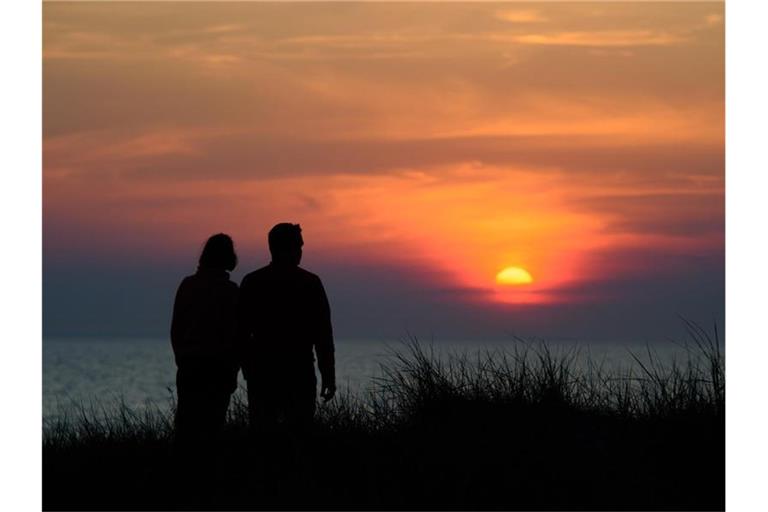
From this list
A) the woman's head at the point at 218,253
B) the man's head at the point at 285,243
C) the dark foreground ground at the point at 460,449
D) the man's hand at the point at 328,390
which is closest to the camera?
the dark foreground ground at the point at 460,449

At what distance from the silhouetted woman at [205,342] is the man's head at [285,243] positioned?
0.39 metres

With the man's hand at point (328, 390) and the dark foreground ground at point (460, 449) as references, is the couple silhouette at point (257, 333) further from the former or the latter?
the dark foreground ground at point (460, 449)

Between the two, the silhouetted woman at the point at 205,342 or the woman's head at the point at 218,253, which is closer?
the silhouetted woman at the point at 205,342

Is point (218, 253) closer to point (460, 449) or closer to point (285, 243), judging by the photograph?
point (285, 243)

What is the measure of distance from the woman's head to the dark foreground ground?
1.39m

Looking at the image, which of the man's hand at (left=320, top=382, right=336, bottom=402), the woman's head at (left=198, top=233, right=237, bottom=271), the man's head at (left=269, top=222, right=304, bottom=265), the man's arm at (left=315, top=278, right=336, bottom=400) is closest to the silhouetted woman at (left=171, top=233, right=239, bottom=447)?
the woman's head at (left=198, top=233, right=237, bottom=271)

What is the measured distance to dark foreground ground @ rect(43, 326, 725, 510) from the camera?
8.41 meters

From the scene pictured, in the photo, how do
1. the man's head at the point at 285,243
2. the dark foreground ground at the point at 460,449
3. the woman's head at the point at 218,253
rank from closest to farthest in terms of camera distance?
1. the dark foreground ground at the point at 460,449
2. the man's head at the point at 285,243
3. the woman's head at the point at 218,253

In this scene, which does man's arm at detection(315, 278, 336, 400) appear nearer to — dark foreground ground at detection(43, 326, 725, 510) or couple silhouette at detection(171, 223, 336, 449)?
couple silhouette at detection(171, 223, 336, 449)

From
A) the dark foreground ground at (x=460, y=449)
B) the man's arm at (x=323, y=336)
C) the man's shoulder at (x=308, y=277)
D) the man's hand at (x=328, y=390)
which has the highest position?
the man's shoulder at (x=308, y=277)

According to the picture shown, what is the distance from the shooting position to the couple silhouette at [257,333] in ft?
31.5

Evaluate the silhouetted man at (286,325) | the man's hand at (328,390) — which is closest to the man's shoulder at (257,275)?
the silhouetted man at (286,325)
